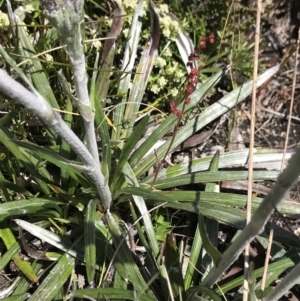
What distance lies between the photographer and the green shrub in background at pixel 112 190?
217 centimetres

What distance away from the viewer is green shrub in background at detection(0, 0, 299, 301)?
2.17 meters

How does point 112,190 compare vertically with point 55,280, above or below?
above

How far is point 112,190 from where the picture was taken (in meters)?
2.39

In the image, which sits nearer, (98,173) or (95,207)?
(98,173)

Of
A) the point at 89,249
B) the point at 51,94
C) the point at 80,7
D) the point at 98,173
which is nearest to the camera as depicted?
the point at 80,7

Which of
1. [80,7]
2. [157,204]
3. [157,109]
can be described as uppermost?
[80,7]

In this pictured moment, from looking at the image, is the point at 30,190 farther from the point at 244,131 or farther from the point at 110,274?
the point at 244,131

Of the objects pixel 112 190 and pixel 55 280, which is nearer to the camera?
pixel 55 280

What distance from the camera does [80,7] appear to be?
49.1 inches

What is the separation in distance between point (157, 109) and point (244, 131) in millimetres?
648

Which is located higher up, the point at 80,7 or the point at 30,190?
the point at 80,7

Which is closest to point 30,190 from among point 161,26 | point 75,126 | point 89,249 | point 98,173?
point 75,126

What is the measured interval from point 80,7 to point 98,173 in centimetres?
76

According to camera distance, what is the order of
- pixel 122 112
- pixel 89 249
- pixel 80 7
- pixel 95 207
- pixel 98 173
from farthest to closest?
1. pixel 122 112
2. pixel 95 207
3. pixel 89 249
4. pixel 98 173
5. pixel 80 7
